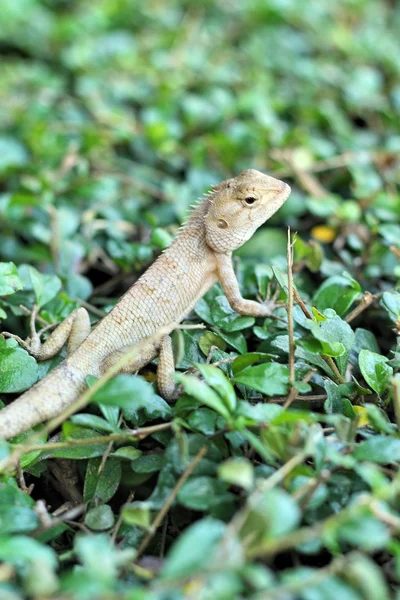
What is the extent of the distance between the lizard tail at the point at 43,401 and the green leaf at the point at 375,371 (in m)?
0.96

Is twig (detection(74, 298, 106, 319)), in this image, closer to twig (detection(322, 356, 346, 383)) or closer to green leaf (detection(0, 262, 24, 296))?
green leaf (detection(0, 262, 24, 296))

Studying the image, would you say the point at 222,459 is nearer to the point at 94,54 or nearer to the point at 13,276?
the point at 13,276

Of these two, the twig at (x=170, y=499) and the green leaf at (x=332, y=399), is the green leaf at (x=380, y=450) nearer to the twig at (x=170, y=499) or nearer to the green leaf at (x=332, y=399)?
the green leaf at (x=332, y=399)

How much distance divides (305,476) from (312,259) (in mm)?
1401

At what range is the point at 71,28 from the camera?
5.23 meters

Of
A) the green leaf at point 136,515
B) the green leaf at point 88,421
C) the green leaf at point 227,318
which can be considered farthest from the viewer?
the green leaf at point 227,318

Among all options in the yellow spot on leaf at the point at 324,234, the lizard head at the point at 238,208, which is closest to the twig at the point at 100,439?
the lizard head at the point at 238,208

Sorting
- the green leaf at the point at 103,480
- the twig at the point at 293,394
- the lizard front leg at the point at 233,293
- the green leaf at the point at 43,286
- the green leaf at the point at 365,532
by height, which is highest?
the green leaf at the point at 365,532

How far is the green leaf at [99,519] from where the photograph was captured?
1845 millimetres

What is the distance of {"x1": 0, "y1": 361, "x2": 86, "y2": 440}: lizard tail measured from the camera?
2.03 metres

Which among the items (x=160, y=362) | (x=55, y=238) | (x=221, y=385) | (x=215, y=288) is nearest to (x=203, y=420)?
(x=221, y=385)

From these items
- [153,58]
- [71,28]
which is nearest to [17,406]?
[153,58]

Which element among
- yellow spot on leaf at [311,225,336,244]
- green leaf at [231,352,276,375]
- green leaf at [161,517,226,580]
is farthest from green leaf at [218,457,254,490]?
yellow spot on leaf at [311,225,336,244]

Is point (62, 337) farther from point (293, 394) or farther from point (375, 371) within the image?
point (375, 371)
